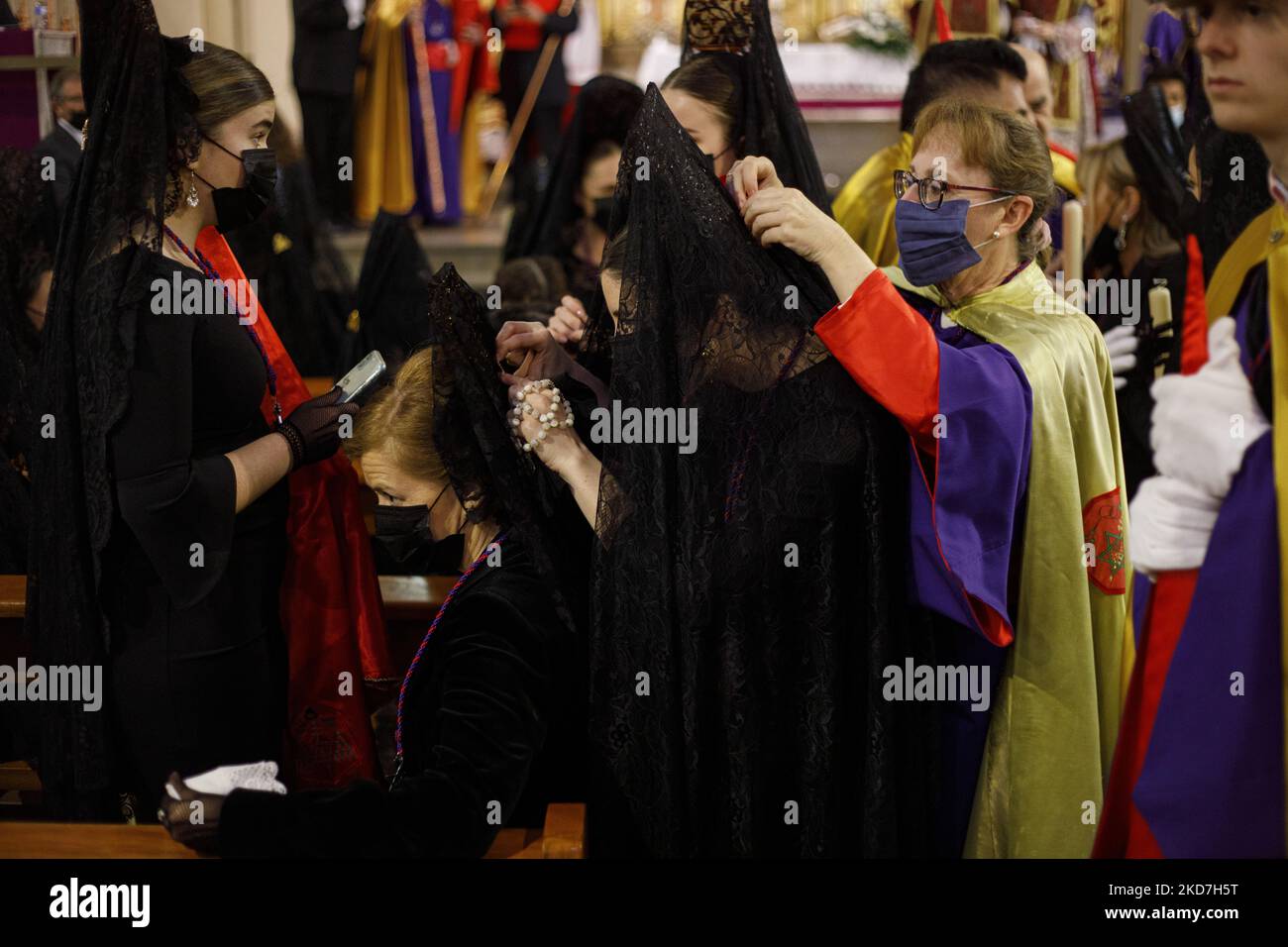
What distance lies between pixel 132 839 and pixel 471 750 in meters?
0.53

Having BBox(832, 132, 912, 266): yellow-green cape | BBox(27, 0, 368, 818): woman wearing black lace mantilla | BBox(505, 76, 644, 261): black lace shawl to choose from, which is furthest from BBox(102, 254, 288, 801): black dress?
BBox(505, 76, 644, 261): black lace shawl

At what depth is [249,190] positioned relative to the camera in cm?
243

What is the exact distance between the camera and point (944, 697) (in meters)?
2.22

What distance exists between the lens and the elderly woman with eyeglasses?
2.04m

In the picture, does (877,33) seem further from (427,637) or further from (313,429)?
(427,637)

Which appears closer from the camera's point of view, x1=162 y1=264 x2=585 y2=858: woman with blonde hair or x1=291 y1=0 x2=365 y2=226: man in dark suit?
x1=162 y1=264 x2=585 y2=858: woman with blonde hair

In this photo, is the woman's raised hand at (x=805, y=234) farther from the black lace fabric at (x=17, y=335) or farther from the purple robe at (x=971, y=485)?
the black lace fabric at (x=17, y=335)

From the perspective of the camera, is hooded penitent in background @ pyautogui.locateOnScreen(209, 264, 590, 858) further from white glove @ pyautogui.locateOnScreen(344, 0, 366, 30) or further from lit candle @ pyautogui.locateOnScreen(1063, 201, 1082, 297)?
white glove @ pyautogui.locateOnScreen(344, 0, 366, 30)

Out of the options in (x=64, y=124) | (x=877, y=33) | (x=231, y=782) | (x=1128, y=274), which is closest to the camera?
(x=231, y=782)

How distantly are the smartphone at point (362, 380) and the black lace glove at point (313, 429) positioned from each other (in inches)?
0.7

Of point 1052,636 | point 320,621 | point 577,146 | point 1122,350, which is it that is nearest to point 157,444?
point 320,621

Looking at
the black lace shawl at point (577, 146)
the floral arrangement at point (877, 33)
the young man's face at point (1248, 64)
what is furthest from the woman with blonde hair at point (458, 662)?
the floral arrangement at point (877, 33)

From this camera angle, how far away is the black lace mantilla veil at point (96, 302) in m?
2.14

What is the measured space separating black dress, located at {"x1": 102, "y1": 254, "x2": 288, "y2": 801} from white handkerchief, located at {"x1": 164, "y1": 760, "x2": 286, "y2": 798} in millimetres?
399
